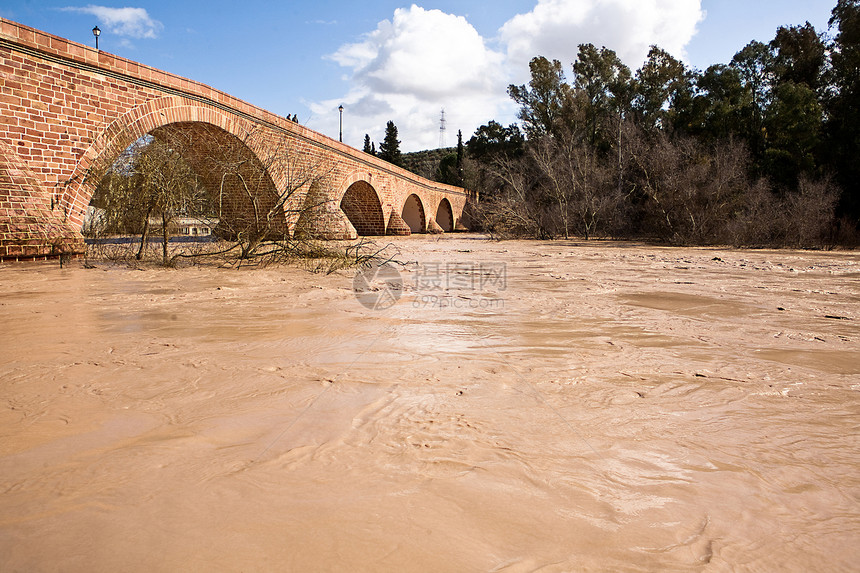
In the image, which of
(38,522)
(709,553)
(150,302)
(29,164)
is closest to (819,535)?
(709,553)

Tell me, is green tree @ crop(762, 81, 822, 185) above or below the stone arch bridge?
above

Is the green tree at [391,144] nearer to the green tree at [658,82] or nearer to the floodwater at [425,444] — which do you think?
the green tree at [658,82]

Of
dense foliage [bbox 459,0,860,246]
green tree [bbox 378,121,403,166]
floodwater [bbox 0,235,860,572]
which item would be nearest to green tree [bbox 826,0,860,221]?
dense foliage [bbox 459,0,860,246]

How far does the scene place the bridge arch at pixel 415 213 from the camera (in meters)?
29.2

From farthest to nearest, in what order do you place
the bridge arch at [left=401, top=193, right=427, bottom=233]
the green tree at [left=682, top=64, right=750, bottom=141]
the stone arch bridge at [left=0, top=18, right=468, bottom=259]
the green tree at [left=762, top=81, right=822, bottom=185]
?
the bridge arch at [left=401, top=193, right=427, bottom=233], the green tree at [left=682, top=64, right=750, bottom=141], the green tree at [left=762, top=81, right=822, bottom=185], the stone arch bridge at [left=0, top=18, right=468, bottom=259]

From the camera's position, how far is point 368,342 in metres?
3.42

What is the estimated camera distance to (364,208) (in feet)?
76.9

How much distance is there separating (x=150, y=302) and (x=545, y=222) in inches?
781

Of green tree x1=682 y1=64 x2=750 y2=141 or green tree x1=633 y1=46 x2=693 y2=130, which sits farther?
green tree x1=633 y1=46 x2=693 y2=130

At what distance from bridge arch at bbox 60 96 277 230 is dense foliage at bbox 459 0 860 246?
12.0 m

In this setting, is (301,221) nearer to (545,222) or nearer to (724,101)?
(545,222)

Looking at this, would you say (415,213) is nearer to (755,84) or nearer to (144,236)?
(755,84)

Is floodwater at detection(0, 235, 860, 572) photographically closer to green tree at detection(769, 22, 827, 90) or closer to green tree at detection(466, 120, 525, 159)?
green tree at detection(769, 22, 827, 90)

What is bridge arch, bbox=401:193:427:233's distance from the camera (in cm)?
2917
